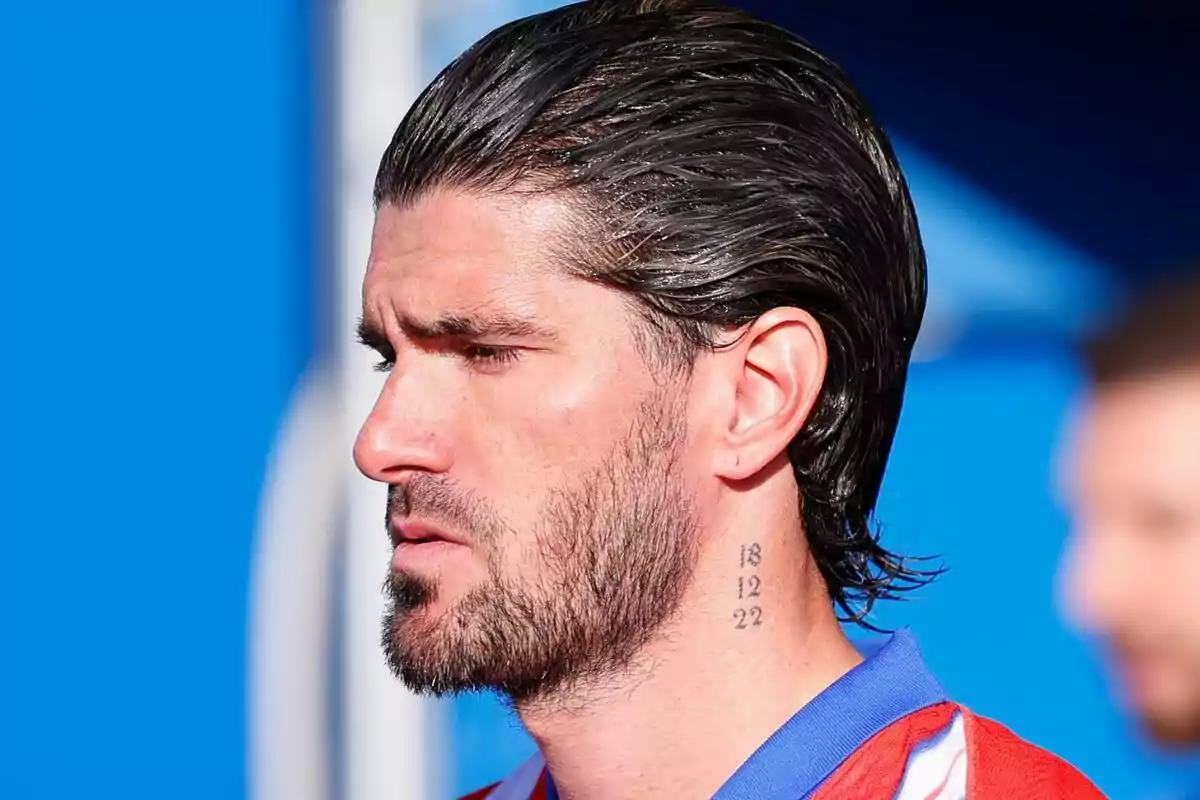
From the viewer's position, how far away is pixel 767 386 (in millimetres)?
1251

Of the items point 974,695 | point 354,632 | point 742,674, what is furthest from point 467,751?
point 742,674

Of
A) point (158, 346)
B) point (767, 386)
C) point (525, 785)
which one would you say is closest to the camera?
point (767, 386)

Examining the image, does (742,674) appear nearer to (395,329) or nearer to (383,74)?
(395,329)

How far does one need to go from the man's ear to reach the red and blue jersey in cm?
20

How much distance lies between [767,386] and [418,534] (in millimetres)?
320

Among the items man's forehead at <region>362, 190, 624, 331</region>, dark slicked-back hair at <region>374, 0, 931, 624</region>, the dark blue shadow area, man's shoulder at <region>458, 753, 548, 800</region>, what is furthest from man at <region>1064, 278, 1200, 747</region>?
man's forehead at <region>362, 190, 624, 331</region>

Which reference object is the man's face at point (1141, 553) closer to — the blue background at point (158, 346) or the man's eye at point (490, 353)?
the blue background at point (158, 346)

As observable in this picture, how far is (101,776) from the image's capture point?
207 centimetres

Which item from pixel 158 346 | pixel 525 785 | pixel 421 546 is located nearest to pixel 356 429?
pixel 158 346

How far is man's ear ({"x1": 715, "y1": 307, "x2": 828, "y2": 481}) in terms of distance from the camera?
124cm

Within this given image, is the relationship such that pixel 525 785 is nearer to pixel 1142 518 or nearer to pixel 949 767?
pixel 949 767

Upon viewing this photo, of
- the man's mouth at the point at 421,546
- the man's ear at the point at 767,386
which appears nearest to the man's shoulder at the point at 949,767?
the man's ear at the point at 767,386

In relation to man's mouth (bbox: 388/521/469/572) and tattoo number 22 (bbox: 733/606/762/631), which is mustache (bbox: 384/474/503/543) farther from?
tattoo number 22 (bbox: 733/606/762/631)

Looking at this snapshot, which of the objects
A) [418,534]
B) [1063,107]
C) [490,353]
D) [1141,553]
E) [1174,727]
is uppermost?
[1063,107]
